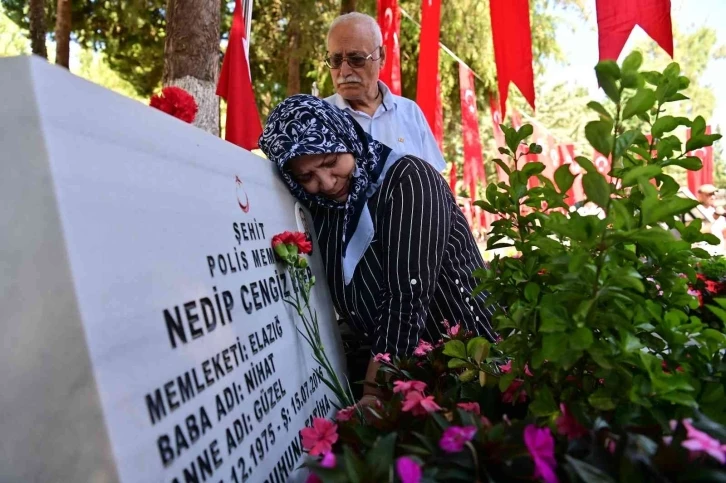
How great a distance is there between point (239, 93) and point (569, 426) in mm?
3576

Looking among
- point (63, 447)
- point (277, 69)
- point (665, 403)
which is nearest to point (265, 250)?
point (63, 447)

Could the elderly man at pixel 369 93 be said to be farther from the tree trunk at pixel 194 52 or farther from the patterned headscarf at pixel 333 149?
the patterned headscarf at pixel 333 149

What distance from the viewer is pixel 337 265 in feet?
5.12

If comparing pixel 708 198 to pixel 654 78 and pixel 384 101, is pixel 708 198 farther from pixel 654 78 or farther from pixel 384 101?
pixel 654 78

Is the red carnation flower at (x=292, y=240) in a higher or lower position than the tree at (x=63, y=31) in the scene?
lower

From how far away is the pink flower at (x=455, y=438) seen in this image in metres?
0.65

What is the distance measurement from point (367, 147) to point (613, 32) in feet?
6.62

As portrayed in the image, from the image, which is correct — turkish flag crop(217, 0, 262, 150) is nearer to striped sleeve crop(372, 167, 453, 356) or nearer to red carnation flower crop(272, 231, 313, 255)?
striped sleeve crop(372, 167, 453, 356)

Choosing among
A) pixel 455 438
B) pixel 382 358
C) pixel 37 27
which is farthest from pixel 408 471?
pixel 37 27

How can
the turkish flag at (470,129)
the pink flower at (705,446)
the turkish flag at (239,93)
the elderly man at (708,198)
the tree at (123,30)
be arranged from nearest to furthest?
the pink flower at (705,446)
the turkish flag at (239,93)
the elderly man at (708,198)
the tree at (123,30)
the turkish flag at (470,129)

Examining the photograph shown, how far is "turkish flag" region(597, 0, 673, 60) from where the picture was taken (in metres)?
2.82

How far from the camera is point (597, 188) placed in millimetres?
667

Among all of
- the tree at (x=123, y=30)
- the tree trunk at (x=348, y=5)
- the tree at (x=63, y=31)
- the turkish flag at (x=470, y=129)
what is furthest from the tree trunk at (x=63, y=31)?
the turkish flag at (x=470, y=129)

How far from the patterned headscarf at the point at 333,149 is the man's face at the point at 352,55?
143cm
